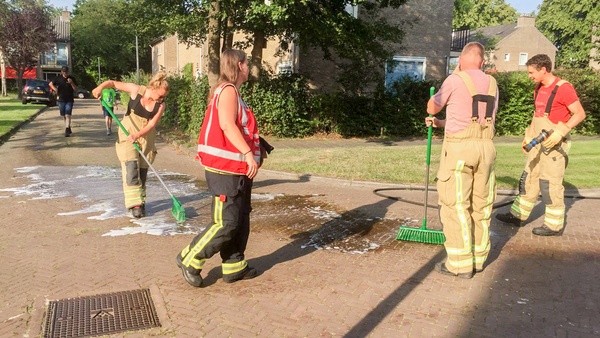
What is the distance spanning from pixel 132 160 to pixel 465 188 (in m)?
4.19

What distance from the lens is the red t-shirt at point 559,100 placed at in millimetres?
5789

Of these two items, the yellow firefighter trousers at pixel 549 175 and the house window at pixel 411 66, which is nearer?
the yellow firefighter trousers at pixel 549 175

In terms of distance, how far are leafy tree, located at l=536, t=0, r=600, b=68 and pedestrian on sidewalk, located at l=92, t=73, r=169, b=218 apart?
1416 inches

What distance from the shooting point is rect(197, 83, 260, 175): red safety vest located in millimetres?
4168

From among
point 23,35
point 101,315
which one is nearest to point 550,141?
point 101,315

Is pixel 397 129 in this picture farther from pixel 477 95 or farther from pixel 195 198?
pixel 477 95

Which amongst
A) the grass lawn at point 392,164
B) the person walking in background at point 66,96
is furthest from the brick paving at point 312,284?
the person walking in background at point 66,96

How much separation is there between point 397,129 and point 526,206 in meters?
10.9

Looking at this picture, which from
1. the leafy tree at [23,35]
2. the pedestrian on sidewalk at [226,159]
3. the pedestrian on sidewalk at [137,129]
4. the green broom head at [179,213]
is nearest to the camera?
the pedestrian on sidewalk at [226,159]

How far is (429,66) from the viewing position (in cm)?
2198

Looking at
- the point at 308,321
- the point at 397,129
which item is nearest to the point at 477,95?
the point at 308,321

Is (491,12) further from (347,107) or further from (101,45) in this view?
(347,107)

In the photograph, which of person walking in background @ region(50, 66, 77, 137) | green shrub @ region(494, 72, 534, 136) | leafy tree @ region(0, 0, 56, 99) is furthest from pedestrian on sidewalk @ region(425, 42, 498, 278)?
leafy tree @ region(0, 0, 56, 99)

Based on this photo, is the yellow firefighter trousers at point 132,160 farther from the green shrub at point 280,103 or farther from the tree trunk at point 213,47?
the green shrub at point 280,103
